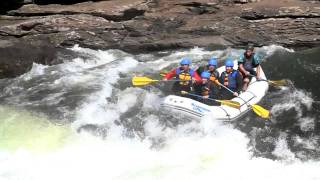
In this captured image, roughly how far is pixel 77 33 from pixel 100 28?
2.26ft

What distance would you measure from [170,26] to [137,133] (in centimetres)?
618

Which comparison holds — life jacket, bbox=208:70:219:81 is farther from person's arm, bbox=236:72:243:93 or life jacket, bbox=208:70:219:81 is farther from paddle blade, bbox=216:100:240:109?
paddle blade, bbox=216:100:240:109

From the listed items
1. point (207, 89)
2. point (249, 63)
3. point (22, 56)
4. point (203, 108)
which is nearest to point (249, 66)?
point (249, 63)

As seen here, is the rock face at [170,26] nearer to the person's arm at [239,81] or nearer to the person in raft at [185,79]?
the person's arm at [239,81]

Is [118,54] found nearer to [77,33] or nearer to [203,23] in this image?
[77,33]

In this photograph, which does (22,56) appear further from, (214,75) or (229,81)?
(229,81)

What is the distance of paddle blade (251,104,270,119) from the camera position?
10267mm

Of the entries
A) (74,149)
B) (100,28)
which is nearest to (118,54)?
(100,28)

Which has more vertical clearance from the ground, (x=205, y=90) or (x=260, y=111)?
(x=205, y=90)

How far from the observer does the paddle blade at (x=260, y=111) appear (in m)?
10.3

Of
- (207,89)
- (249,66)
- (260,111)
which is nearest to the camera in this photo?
(260,111)

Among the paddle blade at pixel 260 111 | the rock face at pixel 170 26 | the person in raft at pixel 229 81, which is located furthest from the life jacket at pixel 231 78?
the rock face at pixel 170 26

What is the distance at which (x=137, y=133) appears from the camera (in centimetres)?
1015

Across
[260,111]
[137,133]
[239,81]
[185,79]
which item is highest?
[185,79]
